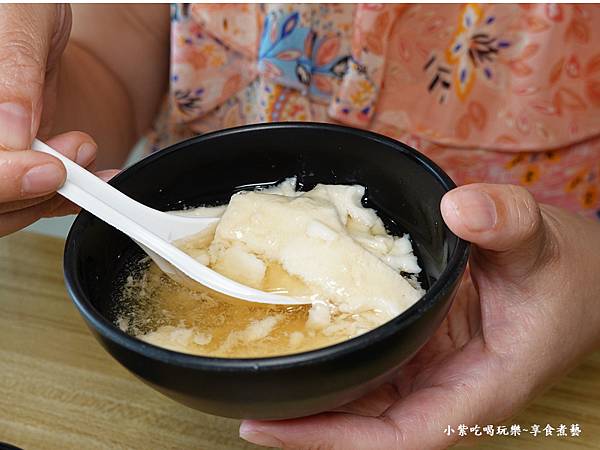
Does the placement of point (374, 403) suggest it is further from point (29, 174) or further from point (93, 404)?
point (29, 174)

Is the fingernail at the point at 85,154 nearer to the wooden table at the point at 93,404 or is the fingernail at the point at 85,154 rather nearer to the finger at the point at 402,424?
the wooden table at the point at 93,404

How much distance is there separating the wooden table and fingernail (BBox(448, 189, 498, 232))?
34 centimetres

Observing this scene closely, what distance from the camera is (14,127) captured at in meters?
0.79

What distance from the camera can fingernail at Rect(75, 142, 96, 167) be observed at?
94 centimetres

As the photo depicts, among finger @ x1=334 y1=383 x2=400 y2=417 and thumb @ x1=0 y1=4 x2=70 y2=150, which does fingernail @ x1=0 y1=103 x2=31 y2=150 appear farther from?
finger @ x1=334 y1=383 x2=400 y2=417

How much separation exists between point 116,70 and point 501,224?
39.5 inches

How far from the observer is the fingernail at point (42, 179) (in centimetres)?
77

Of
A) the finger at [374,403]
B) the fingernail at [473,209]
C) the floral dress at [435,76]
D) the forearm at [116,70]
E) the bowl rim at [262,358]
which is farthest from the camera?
the forearm at [116,70]

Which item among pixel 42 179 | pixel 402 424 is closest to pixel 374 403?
pixel 402 424

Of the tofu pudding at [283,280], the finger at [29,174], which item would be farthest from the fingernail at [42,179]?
the tofu pudding at [283,280]

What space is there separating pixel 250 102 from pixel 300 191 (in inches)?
21.0

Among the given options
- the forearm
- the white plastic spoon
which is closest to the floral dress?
the forearm

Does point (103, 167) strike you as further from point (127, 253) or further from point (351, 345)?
point (351, 345)

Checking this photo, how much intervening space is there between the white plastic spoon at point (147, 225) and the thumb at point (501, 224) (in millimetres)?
185
